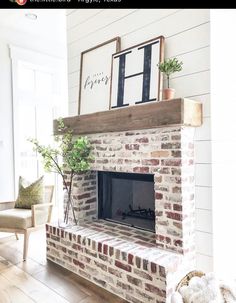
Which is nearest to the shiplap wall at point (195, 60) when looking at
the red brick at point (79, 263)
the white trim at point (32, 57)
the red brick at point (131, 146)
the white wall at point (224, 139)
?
the white wall at point (224, 139)

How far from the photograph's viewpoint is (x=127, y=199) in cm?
297

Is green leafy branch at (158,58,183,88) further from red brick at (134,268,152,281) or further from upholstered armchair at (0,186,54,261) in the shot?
upholstered armchair at (0,186,54,261)

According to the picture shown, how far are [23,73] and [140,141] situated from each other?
2892mm

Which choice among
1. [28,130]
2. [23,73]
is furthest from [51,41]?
[28,130]

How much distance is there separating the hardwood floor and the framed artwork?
5.54 ft

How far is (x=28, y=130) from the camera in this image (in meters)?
4.56

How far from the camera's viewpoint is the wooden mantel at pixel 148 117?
2068 mm

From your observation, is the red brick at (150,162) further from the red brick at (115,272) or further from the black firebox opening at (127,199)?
the red brick at (115,272)

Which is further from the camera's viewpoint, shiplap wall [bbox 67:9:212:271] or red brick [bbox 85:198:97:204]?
red brick [bbox 85:198:97:204]

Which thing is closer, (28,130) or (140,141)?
(140,141)

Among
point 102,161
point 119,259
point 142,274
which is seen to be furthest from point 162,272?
point 102,161

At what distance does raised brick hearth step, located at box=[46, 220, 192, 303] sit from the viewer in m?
2.01

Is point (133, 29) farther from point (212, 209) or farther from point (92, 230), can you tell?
point (92, 230)

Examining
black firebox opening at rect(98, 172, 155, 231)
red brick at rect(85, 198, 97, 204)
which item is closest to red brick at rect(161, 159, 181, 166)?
black firebox opening at rect(98, 172, 155, 231)
